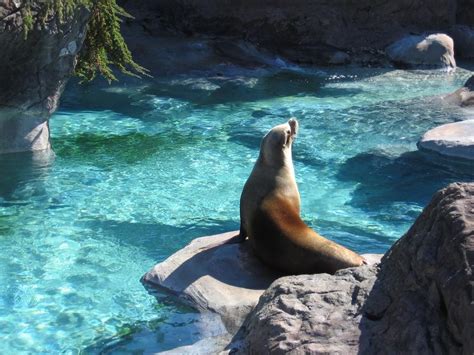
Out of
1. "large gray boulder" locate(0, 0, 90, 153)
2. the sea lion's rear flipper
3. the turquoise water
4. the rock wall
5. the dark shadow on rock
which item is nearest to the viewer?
the dark shadow on rock

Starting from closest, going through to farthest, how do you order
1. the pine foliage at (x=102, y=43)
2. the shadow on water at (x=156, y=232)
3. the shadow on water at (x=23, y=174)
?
the shadow on water at (x=156, y=232), the shadow on water at (x=23, y=174), the pine foliage at (x=102, y=43)

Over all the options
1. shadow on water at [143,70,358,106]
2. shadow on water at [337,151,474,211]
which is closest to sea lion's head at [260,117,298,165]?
shadow on water at [337,151,474,211]

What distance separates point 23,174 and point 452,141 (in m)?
4.46

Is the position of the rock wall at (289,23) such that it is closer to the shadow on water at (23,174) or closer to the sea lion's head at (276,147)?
the shadow on water at (23,174)

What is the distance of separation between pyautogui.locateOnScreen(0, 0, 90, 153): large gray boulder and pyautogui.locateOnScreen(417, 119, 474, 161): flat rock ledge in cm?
393

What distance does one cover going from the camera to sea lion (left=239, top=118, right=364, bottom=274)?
518 cm

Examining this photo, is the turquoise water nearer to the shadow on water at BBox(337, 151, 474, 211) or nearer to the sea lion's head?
the shadow on water at BBox(337, 151, 474, 211)

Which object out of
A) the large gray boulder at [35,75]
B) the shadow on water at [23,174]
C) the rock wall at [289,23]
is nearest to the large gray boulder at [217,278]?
the shadow on water at [23,174]

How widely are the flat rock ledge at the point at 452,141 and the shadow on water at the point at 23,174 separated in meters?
4.08

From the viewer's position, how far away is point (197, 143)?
9719mm

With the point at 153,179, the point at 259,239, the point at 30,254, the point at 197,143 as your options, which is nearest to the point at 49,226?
the point at 30,254

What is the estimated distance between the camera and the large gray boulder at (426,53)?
47.8 ft

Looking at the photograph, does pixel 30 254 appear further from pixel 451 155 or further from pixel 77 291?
pixel 451 155

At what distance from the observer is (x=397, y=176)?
8.55 m
